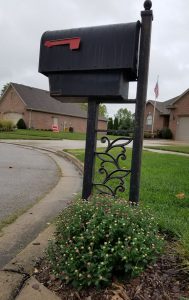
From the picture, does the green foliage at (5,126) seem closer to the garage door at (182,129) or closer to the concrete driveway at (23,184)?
the garage door at (182,129)

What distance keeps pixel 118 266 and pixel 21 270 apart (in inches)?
29.6

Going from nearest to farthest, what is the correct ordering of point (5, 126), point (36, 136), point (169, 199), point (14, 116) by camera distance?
point (169, 199) < point (36, 136) < point (5, 126) < point (14, 116)

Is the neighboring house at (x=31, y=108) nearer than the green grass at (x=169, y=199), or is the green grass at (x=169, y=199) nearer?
the green grass at (x=169, y=199)

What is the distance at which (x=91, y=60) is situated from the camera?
10.0 feet

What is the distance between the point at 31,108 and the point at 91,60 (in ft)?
132

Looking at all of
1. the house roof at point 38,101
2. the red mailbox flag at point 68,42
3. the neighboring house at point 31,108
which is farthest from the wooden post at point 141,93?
the house roof at point 38,101

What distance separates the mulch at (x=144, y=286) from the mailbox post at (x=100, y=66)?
2.99 ft

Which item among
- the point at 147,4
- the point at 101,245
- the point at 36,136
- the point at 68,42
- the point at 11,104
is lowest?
the point at 36,136

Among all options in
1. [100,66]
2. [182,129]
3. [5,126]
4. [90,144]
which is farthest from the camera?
[182,129]

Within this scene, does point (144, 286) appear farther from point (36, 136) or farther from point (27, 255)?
point (36, 136)

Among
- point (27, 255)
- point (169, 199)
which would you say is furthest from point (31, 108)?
point (27, 255)

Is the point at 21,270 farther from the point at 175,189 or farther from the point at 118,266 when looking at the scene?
the point at 175,189

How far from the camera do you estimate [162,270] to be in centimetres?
228

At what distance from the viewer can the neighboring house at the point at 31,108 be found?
42.6 m
